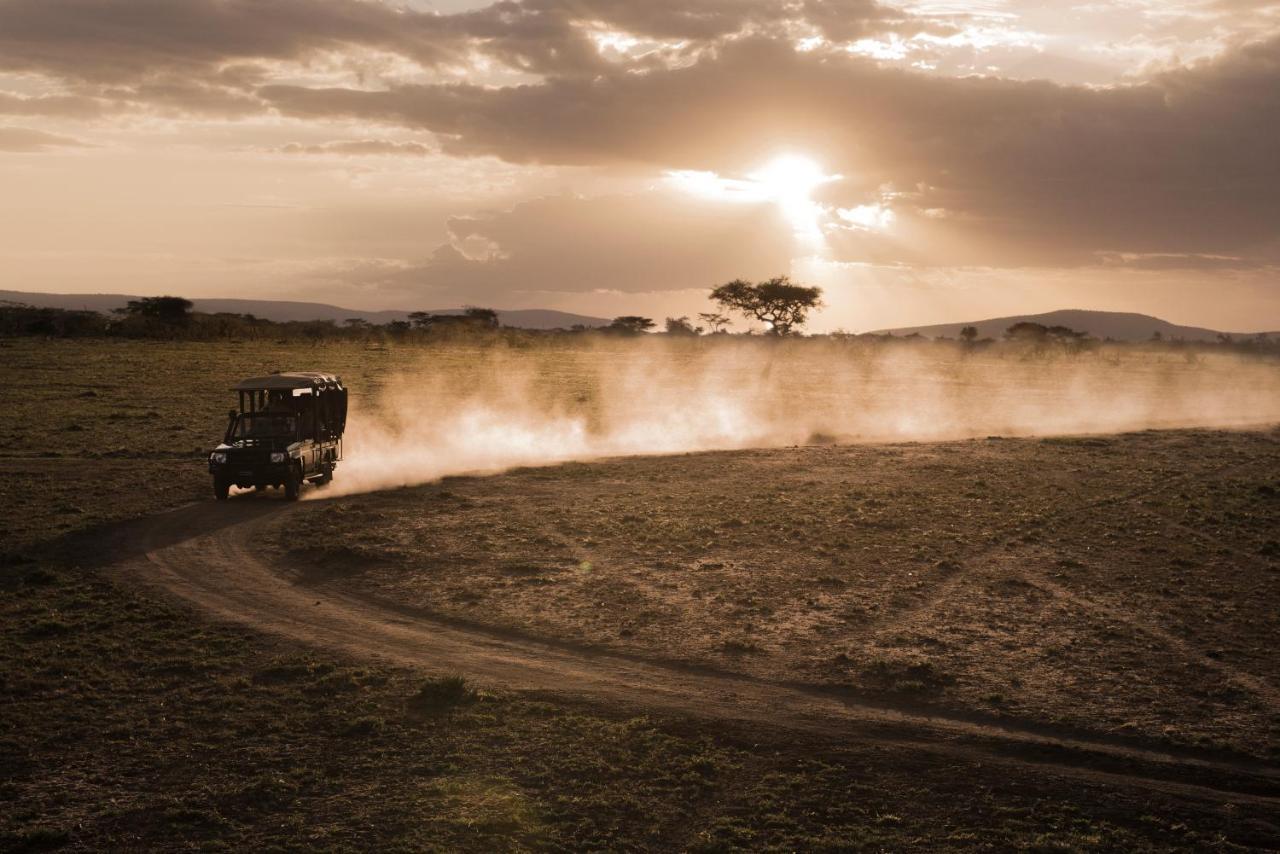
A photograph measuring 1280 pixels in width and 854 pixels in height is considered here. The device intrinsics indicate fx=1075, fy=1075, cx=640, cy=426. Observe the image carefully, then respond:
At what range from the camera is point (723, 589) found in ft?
62.1

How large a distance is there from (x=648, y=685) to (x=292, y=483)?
1608 centimetres

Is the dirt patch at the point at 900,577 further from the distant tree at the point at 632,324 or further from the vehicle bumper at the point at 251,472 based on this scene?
the distant tree at the point at 632,324

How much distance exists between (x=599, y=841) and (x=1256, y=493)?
2579 centimetres

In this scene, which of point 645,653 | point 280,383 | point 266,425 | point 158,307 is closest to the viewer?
point 645,653

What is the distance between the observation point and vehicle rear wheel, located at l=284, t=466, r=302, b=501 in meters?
27.3

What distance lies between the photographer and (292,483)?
27406mm

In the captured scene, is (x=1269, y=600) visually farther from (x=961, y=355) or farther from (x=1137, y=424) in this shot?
(x=961, y=355)

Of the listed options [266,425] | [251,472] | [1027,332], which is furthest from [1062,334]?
[251,472]


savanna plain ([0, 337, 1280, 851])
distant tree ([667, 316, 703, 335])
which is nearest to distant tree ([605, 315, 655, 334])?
distant tree ([667, 316, 703, 335])

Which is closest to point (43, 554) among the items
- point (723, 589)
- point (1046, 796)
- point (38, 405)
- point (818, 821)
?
point (723, 589)

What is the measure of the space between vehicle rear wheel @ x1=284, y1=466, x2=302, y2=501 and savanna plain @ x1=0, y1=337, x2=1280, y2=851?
2.79 ft

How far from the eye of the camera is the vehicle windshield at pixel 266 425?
92.7ft

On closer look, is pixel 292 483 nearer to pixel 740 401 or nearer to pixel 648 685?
pixel 648 685

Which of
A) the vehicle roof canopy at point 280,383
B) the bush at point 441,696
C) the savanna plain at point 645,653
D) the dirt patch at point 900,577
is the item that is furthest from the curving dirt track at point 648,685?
the vehicle roof canopy at point 280,383
